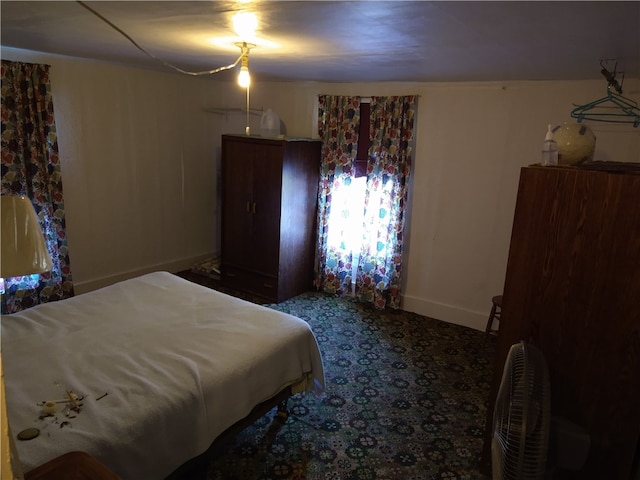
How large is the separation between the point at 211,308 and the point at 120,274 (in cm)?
228

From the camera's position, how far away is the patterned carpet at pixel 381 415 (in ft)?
7.63

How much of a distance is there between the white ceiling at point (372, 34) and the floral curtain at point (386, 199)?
0.77 meters

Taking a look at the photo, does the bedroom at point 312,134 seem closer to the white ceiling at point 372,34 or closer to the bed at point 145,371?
the white ceiling at point 372,34

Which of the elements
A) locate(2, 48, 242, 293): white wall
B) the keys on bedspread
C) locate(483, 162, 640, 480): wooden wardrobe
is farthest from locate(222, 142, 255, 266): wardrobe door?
locate(483, 162, 640, 480): wooden wardrobe

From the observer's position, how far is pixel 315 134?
481cm

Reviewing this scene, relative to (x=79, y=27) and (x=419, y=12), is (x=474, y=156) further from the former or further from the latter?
(x=79, y=27)

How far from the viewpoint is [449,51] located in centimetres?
238

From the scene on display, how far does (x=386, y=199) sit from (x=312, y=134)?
1.22m

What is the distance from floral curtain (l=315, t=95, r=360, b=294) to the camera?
4418mm

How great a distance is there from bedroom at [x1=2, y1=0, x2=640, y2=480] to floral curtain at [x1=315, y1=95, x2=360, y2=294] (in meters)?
0.23

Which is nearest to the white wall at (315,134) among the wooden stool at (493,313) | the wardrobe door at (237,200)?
the wooden stool at (493,313)

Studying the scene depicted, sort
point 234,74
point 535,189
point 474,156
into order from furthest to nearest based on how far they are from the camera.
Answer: point 234,74, point 474,156, point 535,189

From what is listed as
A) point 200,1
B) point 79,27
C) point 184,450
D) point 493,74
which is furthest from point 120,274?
point 493,74

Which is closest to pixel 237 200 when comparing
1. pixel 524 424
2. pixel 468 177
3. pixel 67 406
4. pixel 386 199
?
pixel 386 199
